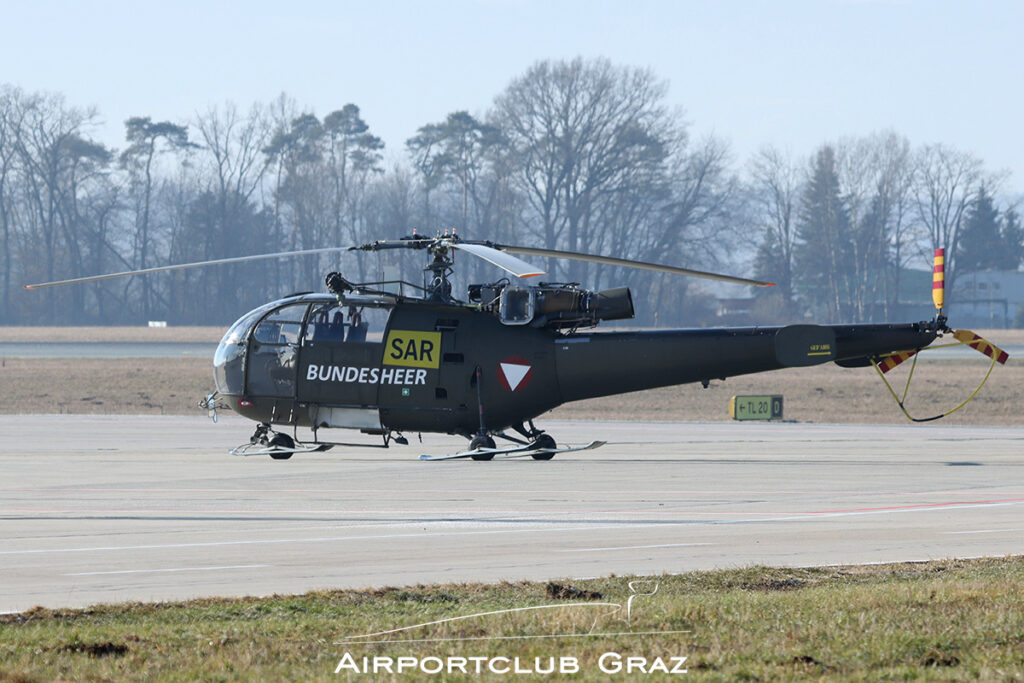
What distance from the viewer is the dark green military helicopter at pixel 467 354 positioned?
786 inches

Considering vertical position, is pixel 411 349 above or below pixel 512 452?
above

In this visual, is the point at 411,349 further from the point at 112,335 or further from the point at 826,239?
the point at 826,239

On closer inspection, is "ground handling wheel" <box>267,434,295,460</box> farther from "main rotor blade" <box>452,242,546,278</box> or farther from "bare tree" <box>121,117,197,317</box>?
"bare tree" <box>121,117,197,317</box>

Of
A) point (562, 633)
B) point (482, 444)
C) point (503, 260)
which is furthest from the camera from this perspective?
point (482, 444)

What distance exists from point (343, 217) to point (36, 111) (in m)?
26.7

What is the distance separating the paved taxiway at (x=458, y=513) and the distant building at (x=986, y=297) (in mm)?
93497

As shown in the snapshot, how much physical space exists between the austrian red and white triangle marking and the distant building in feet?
319

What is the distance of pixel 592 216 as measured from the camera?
9562 cm

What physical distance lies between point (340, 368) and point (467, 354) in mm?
2041

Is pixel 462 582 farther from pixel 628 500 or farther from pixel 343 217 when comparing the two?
pixel 343 217

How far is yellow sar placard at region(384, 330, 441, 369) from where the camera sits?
20.3 m

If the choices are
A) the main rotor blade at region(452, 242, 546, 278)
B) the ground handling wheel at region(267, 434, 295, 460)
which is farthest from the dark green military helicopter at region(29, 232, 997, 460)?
the main rotor blade at region(452, 242, 546, 278)

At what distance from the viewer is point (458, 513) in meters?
14.5

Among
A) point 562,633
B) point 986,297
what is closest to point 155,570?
point 562,633
